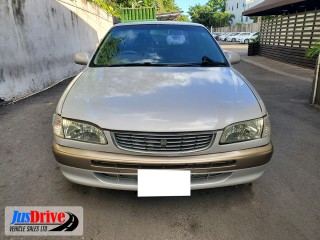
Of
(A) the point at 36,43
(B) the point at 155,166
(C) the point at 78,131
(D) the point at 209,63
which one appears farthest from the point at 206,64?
(A) the point at 36,43

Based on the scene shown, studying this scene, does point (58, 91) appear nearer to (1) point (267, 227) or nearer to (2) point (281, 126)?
(2) point (281, 126)

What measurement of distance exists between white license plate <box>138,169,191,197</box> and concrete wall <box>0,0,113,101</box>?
4.48 m

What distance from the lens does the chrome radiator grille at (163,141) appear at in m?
1.84

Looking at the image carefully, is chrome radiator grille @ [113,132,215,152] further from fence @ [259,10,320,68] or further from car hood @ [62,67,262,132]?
fence @ [259,10,320,68]

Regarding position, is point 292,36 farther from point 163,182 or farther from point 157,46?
point 163,182

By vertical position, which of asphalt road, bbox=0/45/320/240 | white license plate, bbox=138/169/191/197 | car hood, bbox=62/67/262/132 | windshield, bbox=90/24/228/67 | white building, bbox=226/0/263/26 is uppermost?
white building, bbox=226/0/263/26

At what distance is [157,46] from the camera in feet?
10.4

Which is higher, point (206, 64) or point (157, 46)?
point (157, 46)

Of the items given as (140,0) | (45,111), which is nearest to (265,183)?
(45,111)

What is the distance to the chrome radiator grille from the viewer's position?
72.6 inches

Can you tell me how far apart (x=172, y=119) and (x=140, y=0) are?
29.7 m

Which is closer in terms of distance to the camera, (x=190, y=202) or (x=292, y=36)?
(x=190, y=202)

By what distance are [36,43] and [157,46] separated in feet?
14.7

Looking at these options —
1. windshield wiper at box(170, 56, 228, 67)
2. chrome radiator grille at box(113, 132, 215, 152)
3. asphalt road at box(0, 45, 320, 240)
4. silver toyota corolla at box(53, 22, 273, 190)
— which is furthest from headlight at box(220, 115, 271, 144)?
windshield wiper at box(170, 56, 228, 67)
